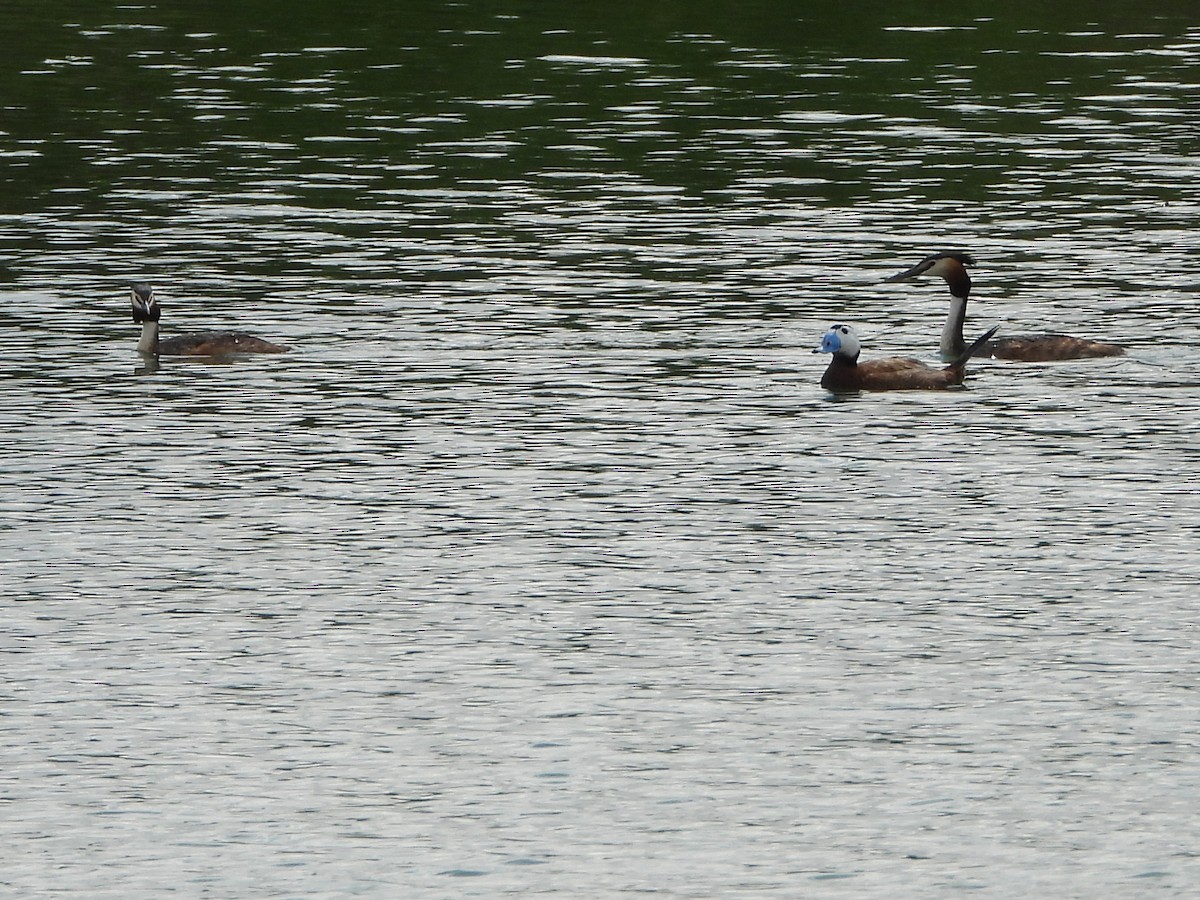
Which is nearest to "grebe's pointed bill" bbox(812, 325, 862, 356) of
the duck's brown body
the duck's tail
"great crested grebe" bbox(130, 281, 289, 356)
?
the duck's brown body

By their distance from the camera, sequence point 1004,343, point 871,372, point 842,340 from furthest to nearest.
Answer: point 1004,343, point 842,340, point 871,372

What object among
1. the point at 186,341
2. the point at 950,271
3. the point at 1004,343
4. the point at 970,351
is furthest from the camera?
the point at 950,271

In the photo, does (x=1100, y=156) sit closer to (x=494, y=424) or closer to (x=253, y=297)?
(x=253, y=297)

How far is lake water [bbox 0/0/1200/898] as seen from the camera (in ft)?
57.0

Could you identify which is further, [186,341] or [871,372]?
[186,341]

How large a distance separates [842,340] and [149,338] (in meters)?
8.23

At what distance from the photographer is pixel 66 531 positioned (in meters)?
24.7

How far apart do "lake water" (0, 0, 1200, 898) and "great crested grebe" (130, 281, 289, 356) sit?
27 cm

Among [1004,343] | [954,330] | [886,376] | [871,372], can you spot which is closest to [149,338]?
[871,372]

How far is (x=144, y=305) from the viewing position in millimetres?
33281

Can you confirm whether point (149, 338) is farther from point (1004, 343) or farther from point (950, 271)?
point (1004, 343)

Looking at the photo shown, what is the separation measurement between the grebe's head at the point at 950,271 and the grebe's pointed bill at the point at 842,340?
7.55 ft

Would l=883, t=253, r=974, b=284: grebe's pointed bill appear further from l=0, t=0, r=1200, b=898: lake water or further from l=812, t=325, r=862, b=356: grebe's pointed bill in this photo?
l=812, t=325, r=862, b=356: grebe's pointed bill

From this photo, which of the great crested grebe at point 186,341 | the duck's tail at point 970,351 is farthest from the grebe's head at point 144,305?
the duck's tail at point 970,351
